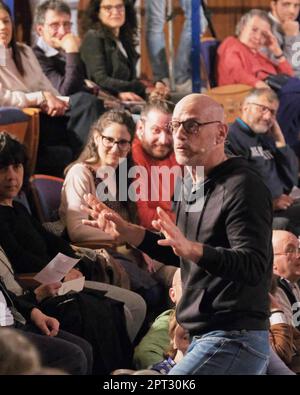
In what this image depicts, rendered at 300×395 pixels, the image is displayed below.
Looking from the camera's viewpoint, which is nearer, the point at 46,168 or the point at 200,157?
the point at 200,157

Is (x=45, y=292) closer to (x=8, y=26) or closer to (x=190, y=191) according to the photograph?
(x=190, y=191)

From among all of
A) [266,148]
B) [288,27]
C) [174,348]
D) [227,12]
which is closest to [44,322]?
[174,348]

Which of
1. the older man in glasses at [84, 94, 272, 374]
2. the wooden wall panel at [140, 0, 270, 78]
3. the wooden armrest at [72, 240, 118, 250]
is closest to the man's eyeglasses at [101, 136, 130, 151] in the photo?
the wooden armrest at [72, 240, 118, 250]

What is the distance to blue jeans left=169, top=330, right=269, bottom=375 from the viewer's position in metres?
3.25

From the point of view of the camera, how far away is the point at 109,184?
5055 millimetres

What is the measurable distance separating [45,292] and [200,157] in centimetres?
116

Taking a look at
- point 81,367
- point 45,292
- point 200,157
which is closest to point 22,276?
point 45,292

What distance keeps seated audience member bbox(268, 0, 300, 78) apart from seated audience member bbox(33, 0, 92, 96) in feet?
5.49

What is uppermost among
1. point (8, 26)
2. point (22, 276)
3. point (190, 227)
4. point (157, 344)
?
point (8, 26)

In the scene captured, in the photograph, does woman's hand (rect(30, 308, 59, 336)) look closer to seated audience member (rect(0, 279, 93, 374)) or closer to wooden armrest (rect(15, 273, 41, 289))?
seated audience member (rect(0, 279, 93, 374))

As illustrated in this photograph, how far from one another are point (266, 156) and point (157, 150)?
0.97 meters

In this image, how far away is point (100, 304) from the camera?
4.43m

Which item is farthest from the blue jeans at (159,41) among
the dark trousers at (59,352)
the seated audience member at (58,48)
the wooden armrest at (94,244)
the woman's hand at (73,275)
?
the dark trousers at (59,352)
